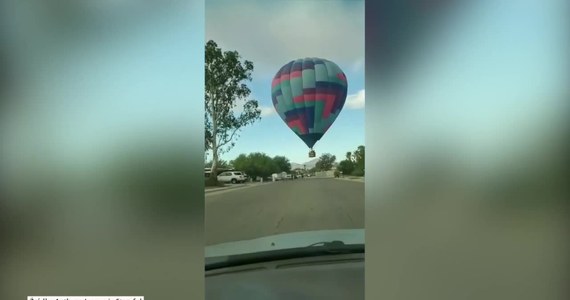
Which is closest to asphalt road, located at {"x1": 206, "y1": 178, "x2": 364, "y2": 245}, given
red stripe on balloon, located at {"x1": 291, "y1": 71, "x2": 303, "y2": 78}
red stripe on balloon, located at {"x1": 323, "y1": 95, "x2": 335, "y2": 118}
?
red stripe on balloon, located at {"x1": 323, "y1": 95, "x2": 335, "y2": 118}

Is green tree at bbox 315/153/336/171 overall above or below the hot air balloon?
below

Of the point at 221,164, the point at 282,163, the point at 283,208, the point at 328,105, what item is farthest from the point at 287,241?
the point at 328,105

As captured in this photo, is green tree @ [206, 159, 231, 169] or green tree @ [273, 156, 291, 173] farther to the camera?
green tree @ [273, 156, 291, 173]

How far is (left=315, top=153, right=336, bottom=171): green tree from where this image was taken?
1812 millimetres

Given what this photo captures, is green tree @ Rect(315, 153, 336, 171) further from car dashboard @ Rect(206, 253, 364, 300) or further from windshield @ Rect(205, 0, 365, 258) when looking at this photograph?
car dashboard @ Rect(206, 253, 364, 300)

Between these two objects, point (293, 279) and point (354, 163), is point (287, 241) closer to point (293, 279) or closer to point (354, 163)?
point (293, 279)

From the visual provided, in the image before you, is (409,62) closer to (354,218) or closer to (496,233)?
(354,218)

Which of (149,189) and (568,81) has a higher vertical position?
(568,81)

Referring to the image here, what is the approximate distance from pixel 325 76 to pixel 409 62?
0.35 meters

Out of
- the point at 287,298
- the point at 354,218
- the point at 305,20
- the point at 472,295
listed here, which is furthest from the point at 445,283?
the point at 305,20

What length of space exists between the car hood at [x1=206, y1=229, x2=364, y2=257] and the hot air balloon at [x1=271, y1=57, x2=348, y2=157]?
35 cm

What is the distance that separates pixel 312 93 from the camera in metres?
1.91

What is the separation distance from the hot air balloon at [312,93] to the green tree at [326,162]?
49 mm

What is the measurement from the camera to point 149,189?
5.63ft
